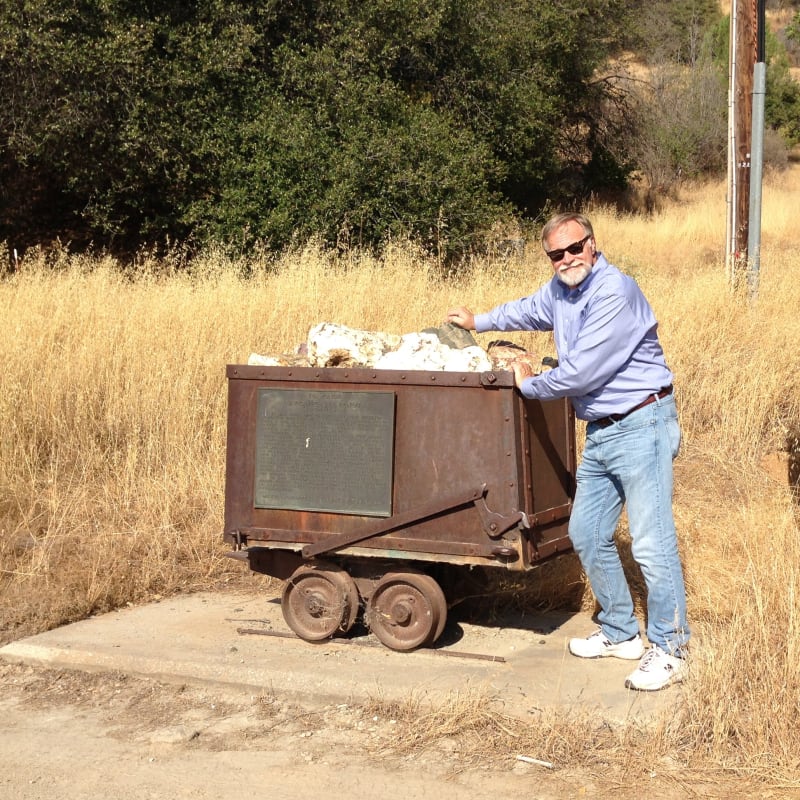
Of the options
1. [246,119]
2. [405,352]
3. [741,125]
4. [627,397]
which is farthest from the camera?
[246,119]

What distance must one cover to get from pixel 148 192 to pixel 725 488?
1231cm

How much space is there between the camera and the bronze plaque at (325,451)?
4.98 m

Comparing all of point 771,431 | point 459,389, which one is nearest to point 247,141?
point 771,431

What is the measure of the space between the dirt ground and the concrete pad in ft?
0.35

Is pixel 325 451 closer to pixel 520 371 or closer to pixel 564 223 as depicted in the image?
pixel 520 371

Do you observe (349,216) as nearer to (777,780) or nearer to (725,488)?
(725,488)

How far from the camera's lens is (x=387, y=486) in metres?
4.98

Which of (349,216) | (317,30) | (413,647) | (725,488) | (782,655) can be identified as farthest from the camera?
(317,30)

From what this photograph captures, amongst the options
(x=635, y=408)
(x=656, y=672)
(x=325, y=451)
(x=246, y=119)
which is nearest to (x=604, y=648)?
(x=656, y=672)

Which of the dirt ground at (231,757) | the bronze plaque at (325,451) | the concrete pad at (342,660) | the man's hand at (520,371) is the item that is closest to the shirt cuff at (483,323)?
the man's hand at (520,371)

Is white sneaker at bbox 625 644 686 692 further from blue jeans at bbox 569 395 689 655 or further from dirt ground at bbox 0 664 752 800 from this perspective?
dirt ground at bbox 0 664 752 800

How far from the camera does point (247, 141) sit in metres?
16.5

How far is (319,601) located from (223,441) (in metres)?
3.21

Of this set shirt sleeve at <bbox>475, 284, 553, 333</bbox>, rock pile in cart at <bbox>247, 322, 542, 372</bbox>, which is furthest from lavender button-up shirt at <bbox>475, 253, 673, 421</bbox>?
rock pile in cart at <bbox>247, 322, 542, 372</bbox>
